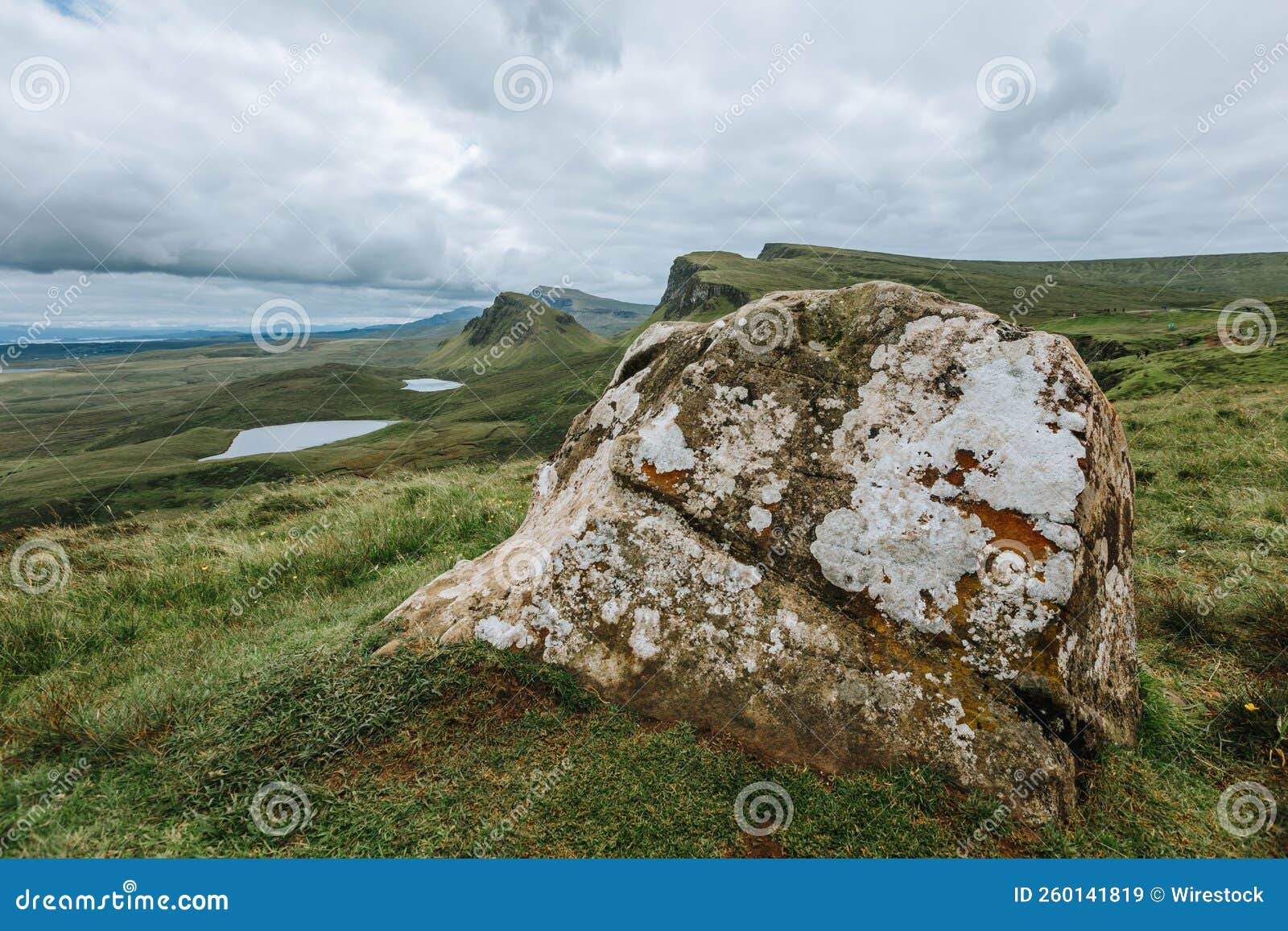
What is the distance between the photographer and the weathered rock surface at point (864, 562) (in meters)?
4.41

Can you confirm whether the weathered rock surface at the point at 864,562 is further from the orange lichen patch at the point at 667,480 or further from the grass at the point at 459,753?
the grass at the point at 459,753

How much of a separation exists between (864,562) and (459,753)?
352 cm

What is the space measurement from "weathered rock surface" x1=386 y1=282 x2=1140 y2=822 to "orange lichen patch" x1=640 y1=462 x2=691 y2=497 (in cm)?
2

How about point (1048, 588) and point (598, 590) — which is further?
point (598, 590)

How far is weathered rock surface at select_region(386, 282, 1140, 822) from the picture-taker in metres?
4.41

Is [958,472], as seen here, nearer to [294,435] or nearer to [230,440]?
[294,435]

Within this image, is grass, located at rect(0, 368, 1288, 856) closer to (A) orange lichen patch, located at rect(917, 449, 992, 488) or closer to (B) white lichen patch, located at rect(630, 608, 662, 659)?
(B) white lichen patch, located at rect(630, 608, 662, 659)

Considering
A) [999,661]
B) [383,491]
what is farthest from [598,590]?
[383,491]

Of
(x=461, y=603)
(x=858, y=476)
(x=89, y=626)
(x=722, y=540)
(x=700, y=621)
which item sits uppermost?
(x=858, y=476)

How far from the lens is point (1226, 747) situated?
4.66m

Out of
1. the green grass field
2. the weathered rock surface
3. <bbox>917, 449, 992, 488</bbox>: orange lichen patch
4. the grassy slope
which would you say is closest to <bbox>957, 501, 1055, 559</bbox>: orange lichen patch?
the weathered rock surface

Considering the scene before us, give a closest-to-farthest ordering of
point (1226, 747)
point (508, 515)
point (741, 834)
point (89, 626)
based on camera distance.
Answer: point (741, 834) → point (1226, 747) → point (89, 626) → point (508, 515)

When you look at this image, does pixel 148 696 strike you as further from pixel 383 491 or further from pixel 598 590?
pixel 383 491

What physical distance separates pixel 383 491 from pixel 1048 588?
47.4ft
